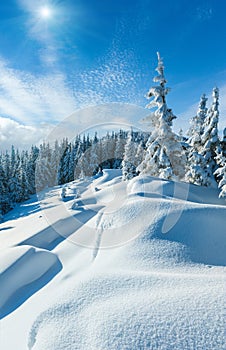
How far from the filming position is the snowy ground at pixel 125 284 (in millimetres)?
2035

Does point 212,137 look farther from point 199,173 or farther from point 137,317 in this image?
point 137,317

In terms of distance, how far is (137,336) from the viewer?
1985 millimetres

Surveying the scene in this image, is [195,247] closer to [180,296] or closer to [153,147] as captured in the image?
[180,296]

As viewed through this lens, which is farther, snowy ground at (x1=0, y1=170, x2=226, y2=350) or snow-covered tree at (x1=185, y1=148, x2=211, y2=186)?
snow-covered tree at (x1=185, y1=148, x2=211, y2=186)

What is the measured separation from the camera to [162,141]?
12.0 m

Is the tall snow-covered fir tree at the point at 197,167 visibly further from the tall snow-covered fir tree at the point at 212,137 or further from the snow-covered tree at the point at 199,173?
the tall snow-covered fir tree at the point at 212,137

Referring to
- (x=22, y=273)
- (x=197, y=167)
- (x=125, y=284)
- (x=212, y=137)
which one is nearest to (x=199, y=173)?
(x=197, y=167)

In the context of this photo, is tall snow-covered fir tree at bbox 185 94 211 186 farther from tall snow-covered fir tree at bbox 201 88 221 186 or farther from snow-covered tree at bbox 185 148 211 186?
tall snow-covered fir tree at bbox 201 88 221 186

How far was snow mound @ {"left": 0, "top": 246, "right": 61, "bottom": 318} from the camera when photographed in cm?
368

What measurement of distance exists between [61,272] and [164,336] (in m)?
2.95

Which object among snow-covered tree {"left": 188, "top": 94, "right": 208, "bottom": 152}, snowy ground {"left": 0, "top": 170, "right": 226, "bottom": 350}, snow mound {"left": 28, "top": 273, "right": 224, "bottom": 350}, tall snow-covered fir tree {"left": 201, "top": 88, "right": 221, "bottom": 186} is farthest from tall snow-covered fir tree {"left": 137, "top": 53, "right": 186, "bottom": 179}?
snow mound {"left": 28, "top": 273, "right": 224, "bottom": 350}

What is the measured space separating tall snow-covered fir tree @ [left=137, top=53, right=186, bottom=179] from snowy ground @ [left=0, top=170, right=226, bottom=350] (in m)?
6.63

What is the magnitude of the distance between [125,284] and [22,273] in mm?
2681

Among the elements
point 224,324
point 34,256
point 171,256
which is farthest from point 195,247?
point 34,256
